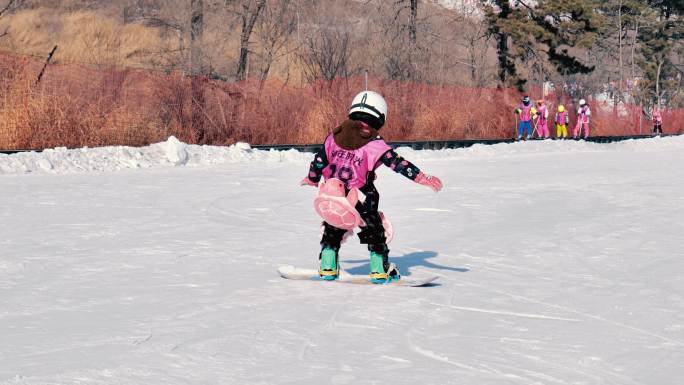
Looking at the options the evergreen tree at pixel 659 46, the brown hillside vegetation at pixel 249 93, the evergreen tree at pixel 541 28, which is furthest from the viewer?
the evergreen tree at pixel 659 46

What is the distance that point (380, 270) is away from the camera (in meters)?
7.13

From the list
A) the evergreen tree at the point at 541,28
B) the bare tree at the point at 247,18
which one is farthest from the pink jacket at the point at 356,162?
the evergreen tree at the point at 541,28

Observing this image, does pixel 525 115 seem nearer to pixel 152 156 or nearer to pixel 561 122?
pixel 561 122

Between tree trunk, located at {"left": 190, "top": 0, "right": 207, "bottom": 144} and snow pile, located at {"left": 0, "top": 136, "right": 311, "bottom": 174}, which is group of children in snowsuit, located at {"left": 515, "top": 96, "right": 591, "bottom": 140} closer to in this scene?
tree trunk, located at {"left": 190, "top": 0, "right": 207, "bottom": 144}

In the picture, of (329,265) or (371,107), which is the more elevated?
(371,107)

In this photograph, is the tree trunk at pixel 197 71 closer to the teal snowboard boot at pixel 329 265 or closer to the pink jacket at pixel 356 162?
the teal snowboard boot at pixel 329 265

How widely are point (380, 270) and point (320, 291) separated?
0.51 m

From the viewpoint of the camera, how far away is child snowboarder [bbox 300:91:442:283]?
6863 mm

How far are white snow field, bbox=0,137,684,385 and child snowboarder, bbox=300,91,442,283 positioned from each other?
28cm

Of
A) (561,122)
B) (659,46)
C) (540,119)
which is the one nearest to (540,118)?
(540,119)

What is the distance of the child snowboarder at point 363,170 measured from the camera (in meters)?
6.86

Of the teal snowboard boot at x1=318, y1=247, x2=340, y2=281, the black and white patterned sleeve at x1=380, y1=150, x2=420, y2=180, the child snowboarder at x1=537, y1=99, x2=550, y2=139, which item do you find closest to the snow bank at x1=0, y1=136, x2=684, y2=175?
the child snowboarder at x1=537, y1=99, x2=550, y2=139

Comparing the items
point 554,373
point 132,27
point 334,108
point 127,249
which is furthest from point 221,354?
point 132,27

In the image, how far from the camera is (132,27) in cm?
5684
